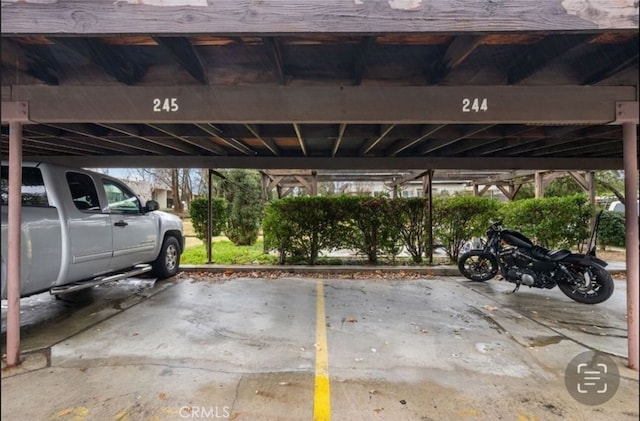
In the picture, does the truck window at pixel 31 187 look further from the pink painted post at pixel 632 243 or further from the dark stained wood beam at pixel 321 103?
the pink painted post at pixel 632 243

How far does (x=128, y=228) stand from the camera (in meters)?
4.77

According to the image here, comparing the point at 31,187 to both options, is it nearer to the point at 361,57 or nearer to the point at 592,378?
the point at 361,57

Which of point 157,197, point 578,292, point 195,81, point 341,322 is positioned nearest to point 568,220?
point 578,292

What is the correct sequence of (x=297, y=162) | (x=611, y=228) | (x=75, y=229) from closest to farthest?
1. (x=75, y=229)
2. (x=297, y=162)
3. (x=611, y=228)

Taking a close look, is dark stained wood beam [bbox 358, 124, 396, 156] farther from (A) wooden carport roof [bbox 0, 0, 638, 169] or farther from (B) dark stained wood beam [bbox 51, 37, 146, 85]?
(B) dark stained wood beam [bbox 51, 37, 146, 85]

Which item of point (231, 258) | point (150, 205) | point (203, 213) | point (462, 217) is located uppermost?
point (150, 205)

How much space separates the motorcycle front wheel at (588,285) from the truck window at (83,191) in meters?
7.02

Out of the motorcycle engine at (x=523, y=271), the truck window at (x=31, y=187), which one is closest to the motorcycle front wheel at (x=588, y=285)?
the motorcycle engine at (x=523, y=271)

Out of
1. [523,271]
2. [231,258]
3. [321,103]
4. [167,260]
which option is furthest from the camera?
[231,258]

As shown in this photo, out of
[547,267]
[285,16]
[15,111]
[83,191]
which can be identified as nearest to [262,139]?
[83,191]

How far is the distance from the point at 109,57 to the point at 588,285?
22.2ft

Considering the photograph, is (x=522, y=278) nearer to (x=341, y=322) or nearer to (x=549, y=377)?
(x=549, y=377)

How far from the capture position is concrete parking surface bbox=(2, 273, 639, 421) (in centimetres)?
231

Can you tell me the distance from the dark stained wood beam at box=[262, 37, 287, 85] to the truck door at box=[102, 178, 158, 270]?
3279 millimetres
